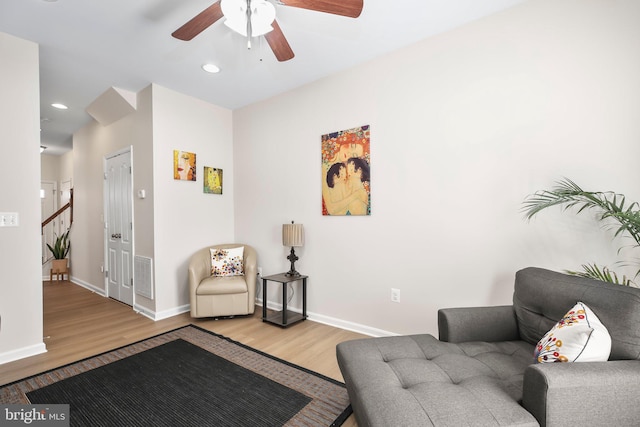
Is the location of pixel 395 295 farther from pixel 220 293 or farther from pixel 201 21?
pixel 201 21

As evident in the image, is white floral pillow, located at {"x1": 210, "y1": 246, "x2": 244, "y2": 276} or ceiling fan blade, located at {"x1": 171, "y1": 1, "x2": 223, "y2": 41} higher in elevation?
ceiling fan blade, located at {"x1": 171, "y1": 1, "x2": 223, "y2": 41}

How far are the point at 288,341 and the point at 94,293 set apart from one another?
3509 millimetres

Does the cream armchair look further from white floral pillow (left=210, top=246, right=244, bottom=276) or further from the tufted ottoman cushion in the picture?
the tufted ottoman cushion

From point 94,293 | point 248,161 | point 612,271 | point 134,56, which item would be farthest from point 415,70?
point 94,293

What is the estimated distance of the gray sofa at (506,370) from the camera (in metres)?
1.06

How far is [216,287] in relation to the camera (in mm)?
3164

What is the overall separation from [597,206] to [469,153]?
0.84m

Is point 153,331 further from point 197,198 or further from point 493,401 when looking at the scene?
point 493,401

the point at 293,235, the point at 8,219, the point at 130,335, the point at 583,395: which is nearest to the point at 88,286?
the point at 130,335

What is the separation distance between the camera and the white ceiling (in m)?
2.12

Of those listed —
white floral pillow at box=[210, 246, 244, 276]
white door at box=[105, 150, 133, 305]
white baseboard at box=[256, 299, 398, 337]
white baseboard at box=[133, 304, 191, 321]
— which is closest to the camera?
white baseboard at box=[256, 299, 398, 337]

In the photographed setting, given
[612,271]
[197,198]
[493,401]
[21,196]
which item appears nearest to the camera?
[493,401]

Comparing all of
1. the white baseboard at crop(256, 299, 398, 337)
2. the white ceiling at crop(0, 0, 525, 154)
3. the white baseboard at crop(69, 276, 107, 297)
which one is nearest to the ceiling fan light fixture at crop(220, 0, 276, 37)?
the white ceiling at crop(0, 0, 525, 154)

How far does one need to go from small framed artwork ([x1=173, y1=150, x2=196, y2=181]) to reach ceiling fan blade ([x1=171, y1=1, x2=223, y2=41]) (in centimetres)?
184
